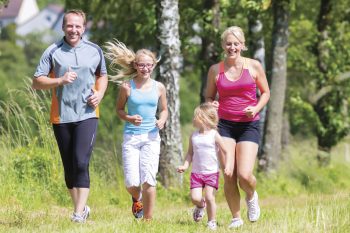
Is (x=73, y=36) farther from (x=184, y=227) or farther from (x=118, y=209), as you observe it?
(x=118, y=209)

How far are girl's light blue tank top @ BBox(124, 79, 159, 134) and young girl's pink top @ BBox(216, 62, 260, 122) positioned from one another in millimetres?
741

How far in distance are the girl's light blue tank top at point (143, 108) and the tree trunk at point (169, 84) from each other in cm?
478

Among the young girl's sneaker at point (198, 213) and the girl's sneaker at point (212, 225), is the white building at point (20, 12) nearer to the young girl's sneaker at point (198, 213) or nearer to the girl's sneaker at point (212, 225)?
the young girl's sneaker at point (198, 213)

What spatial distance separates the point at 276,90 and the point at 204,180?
9.44m

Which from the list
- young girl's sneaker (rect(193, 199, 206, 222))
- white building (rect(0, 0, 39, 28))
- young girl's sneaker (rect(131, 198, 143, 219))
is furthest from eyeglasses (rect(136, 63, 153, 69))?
white building (rect(0, 0, 39, 28))

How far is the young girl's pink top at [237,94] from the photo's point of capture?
837 centimetres

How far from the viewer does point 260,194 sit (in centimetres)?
1479

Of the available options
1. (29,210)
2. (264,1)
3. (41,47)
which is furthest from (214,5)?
(41,47)

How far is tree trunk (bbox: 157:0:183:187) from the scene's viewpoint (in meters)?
13.4

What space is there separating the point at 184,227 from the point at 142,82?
1.72 meters

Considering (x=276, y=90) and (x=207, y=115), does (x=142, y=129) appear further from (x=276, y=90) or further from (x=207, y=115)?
(x=276, y=90)

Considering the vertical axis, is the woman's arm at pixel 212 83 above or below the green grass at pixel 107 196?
above

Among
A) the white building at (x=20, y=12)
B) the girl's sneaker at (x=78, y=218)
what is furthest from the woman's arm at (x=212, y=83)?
the white building at (x=20, y=12)

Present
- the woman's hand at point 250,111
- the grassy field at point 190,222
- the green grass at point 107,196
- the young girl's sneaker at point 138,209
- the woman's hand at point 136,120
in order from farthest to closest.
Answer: the young girl's sneaker at point 138,209
the woman's hand at point 136,120
the woman's hand at point 250,111
the green grass at point 107,196
the grassy field at point 190,222
